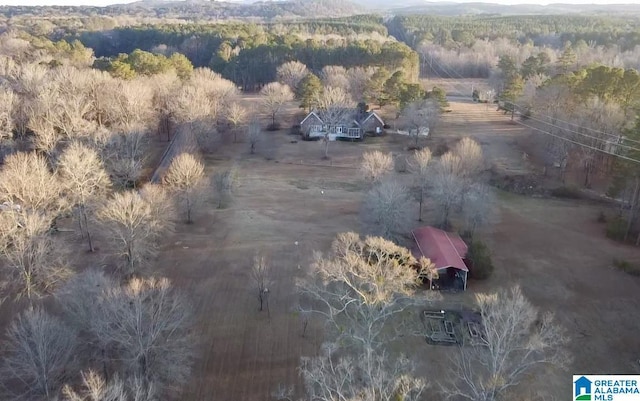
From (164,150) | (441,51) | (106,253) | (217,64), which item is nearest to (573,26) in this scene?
(441,51)

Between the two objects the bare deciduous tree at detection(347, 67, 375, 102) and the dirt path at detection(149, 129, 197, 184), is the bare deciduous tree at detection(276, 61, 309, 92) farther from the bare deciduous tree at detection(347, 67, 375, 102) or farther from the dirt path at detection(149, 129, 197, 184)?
the dirt path at detection(149, 129, 197, 184)

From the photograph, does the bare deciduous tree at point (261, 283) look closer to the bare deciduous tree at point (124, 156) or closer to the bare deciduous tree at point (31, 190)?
the bare deciduous tree at point (31, 190)

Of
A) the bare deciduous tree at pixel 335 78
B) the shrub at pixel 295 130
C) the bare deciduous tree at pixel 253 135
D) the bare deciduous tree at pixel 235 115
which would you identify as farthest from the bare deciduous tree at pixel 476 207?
the bare deciduous tree at pixel 335 78

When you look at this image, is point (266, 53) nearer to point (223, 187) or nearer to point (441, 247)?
point (223, 187)

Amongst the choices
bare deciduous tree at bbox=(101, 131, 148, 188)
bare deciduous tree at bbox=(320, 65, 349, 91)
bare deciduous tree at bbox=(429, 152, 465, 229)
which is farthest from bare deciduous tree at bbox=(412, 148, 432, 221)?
bare deciduous tree at bbox=(320, 65, 349, 91)

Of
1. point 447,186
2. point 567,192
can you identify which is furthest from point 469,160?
point 567,192

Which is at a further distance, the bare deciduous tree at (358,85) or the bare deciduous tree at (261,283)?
the bare deciduous tree at (358,85)
